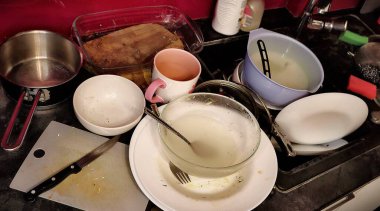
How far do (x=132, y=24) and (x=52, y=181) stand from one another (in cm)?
50

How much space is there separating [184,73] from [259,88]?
19cm

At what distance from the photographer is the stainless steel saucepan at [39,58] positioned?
84 centimetres

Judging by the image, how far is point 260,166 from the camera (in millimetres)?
798

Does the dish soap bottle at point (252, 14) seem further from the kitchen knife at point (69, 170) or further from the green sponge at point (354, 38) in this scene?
the kitchen knife at point (69, 170)

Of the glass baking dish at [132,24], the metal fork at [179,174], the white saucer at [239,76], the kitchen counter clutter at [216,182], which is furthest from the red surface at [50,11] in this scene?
the metal fork at [179,174]

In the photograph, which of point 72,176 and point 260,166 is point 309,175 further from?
point 72,176

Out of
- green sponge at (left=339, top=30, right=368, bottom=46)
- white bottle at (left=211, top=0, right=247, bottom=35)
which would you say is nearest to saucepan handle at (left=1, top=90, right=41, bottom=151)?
white bottle at (left=211, top=0, right=247, bottom=35)

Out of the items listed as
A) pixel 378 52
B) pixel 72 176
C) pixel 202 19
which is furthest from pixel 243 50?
pixel 72 176

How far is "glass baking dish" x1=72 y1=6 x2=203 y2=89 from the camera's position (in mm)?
896

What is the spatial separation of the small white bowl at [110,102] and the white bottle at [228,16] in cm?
37

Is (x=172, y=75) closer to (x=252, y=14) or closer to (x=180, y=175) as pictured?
(x=180, y=175)

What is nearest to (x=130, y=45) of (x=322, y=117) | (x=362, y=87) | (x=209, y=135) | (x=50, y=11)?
(x=50, y=11)

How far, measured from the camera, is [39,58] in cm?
89

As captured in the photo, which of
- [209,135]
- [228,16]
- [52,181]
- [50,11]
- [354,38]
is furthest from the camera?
[354,38]
